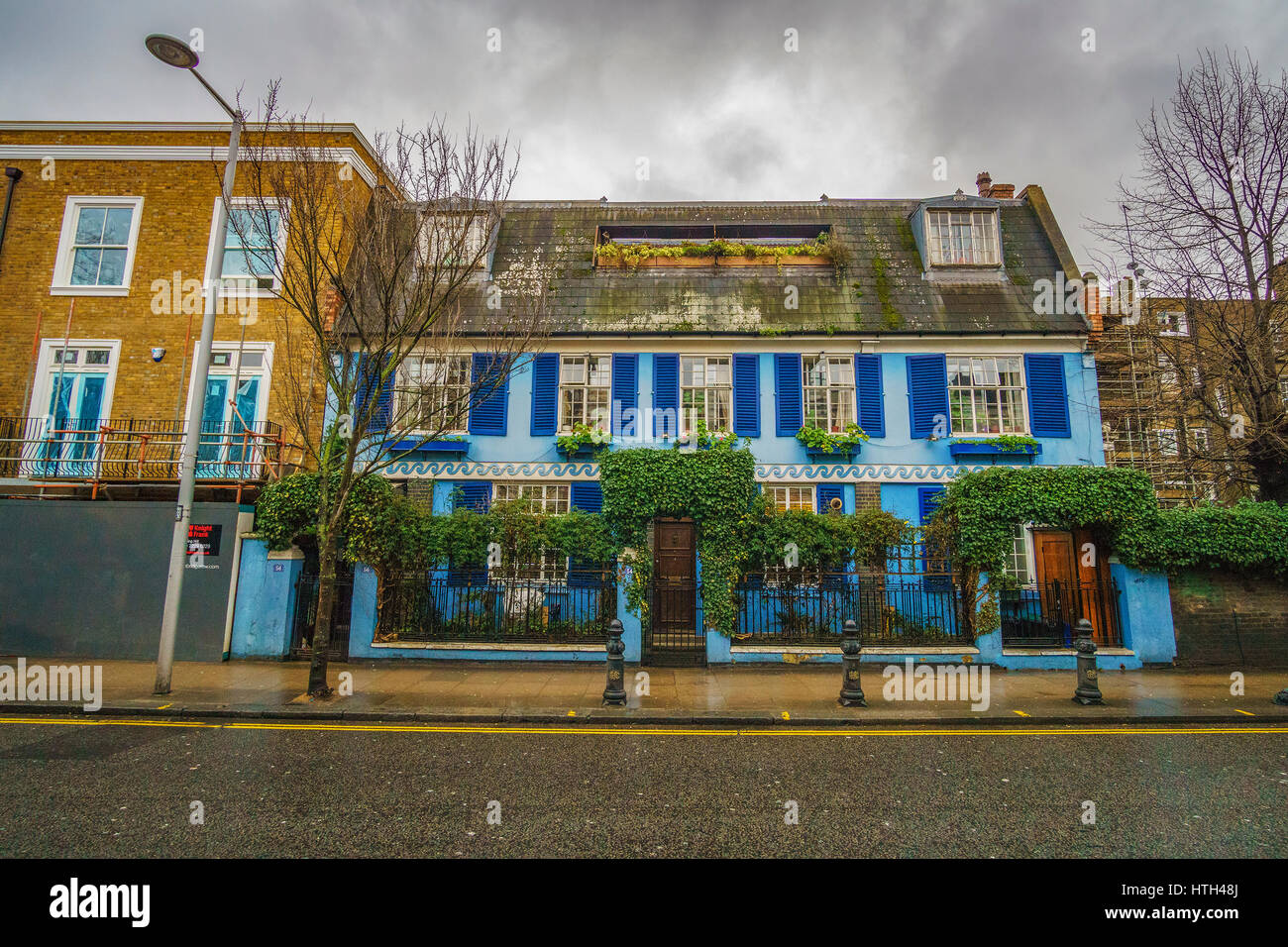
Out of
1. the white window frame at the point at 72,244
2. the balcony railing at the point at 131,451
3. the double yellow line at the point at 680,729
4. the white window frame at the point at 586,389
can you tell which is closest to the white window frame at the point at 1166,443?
the double yellow line at the point at 680,729

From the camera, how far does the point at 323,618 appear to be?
9422mm

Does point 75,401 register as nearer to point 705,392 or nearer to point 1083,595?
point 705,392

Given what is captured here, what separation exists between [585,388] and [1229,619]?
14500mm

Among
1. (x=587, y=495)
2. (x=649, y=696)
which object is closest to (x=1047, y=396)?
(x=587, y=495)

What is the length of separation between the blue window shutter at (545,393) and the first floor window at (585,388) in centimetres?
18

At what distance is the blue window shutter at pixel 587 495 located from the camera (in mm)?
15211

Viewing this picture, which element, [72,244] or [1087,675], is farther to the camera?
[72,244]

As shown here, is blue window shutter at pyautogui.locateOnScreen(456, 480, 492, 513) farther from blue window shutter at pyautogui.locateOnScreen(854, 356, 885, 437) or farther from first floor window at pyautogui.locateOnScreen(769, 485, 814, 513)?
blue window shutter at pyautogui.locateOnScreen(854, 356, 885, 437)

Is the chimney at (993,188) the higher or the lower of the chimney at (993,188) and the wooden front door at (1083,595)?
the higher

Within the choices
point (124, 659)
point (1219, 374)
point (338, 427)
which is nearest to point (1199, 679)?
point (1219, 374)

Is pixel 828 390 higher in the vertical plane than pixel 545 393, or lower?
higher

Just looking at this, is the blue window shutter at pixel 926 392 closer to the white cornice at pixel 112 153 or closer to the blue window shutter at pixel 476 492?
the blue window shutter at pixel 476 492
